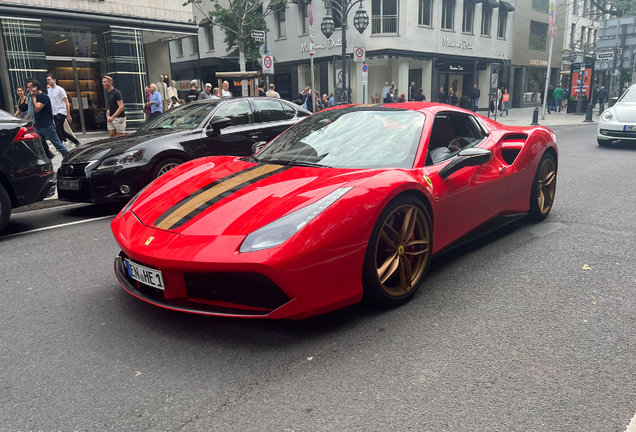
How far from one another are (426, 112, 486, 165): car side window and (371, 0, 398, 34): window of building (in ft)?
88.5

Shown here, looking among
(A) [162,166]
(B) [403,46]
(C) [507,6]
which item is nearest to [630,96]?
(A) [162,166]

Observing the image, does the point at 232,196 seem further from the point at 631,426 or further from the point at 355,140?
the point at 631,426

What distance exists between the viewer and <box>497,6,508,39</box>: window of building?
119 ft

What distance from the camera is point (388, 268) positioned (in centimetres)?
312

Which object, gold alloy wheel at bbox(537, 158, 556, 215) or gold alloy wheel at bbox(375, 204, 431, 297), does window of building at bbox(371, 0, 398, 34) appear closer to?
gold alloy wheel at bbox(537, 158, 556, 215)

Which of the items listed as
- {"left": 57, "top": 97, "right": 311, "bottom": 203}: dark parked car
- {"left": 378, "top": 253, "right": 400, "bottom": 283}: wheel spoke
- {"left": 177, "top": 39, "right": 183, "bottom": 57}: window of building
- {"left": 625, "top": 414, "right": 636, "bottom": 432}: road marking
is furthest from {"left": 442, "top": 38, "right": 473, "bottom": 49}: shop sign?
{"left": 625, "top": 414, "right": 636, "bottom": 432}: road marking

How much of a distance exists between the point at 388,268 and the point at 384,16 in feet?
95.4

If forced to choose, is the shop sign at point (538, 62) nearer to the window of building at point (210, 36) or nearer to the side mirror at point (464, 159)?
the window of building at point (210, 36)

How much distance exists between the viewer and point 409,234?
3.26 m

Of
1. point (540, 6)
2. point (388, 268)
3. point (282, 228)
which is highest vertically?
point (540, 6)

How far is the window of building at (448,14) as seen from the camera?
31.6 meters

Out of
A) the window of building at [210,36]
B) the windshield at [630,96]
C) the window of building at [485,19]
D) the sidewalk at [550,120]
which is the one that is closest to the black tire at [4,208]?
the windshield at [630,96]

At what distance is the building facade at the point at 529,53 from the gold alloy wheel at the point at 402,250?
38.4m

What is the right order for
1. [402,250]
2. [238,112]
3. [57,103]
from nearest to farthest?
[402,250]
[238,112]
[57,103]
